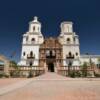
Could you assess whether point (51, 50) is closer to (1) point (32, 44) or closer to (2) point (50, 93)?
(1) point (32, 44)

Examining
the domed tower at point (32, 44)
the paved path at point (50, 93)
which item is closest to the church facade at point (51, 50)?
the domed tower at point (32, 44)

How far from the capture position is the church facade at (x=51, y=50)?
48.5 meters

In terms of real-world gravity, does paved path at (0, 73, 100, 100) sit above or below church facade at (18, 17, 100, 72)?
below

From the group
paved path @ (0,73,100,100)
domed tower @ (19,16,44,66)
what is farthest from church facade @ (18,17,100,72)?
paved path @ (0,73,100,100)

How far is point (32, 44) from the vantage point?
49938 mm

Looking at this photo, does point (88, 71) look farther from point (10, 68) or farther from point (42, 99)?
point (42, 99)

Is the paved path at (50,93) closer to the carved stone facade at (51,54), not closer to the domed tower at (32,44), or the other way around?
the domed tower at (32,44)

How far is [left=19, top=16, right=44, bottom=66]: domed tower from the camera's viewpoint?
48.5 meters

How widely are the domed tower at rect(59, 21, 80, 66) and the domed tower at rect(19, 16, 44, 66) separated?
7559 millimetres

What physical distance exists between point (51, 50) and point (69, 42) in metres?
6.39

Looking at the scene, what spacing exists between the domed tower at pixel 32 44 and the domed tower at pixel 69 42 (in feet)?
24.8

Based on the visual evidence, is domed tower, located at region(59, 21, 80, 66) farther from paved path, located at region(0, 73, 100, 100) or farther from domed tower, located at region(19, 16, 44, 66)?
paved path, located at region(0, 73, 100, 100)

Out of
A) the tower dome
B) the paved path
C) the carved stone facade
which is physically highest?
the tower dome

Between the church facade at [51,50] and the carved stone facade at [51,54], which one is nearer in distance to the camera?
the church facade at [51,50]
